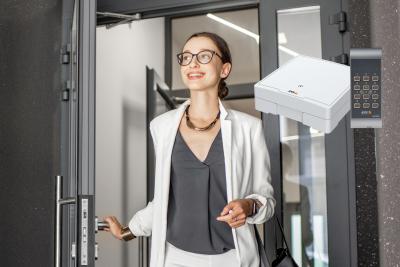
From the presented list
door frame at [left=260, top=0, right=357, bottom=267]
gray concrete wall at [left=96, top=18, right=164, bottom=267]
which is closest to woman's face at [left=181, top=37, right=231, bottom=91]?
door frame at [left=260, top=0, right=357, bottom=267]

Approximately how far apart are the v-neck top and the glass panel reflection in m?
0.55

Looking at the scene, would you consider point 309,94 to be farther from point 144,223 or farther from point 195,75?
point 144,223

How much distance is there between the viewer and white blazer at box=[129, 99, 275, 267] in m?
1.49

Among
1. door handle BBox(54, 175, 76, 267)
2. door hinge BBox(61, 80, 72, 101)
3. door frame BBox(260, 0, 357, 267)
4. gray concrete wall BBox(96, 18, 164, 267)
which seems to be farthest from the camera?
gray concrete wall BBox(96, 18, 164, 267)

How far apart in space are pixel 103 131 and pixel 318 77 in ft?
4.40

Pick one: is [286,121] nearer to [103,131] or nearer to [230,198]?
[230,198]

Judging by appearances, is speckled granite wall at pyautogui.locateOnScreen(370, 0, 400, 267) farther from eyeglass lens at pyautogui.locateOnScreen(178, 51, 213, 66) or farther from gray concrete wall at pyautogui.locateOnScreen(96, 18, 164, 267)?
gray concrete wall at pyautogui.locateOnScreen(96, 18, 164, 267)

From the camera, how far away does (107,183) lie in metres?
2.65

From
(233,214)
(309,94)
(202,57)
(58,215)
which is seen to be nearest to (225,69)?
(202,57)

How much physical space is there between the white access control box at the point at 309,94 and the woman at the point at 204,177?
0.11 m

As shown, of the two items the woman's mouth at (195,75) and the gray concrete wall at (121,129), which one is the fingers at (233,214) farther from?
the gray concrete wall at (121,129)

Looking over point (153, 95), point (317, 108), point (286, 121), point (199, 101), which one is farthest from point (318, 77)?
point (153, 95)

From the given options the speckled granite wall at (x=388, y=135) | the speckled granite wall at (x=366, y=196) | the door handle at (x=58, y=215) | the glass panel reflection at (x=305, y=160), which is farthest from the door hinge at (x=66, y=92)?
the speckled granite wall at (x=388, y=135)

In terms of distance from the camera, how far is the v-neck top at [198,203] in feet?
4.87
